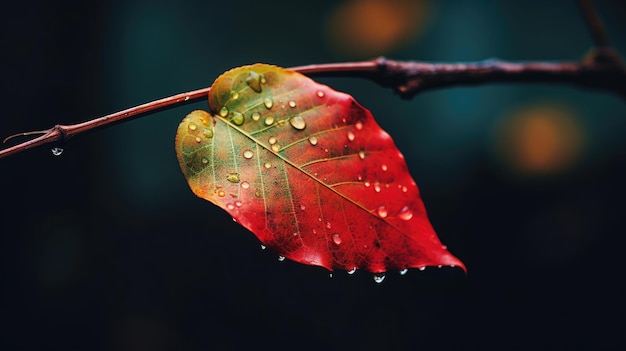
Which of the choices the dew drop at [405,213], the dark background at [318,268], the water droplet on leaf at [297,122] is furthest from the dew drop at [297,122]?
the dark background at [318,268]

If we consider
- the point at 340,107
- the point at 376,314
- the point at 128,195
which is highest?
the point at 340,107

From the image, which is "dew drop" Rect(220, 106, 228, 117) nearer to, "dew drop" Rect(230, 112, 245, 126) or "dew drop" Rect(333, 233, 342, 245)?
"dew drop" Rect(230, 112, 245, 126)

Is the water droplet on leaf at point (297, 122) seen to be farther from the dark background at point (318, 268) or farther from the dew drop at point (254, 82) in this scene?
the dark background at point (318, 268)

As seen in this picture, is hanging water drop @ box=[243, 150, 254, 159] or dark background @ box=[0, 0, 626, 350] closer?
hanging water drop @ box=[243, 150, 254, 159]

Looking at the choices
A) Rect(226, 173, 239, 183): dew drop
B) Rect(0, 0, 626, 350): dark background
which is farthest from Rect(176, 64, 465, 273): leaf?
Rect(0, 0, 626, 350): dark background

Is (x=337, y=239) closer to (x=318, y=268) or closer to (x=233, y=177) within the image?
(x=233, y=177)

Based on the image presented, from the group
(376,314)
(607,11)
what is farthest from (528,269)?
(607,11)

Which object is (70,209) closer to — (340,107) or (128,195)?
(128,195)

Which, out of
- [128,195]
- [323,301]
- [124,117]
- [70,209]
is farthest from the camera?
[323,301]
